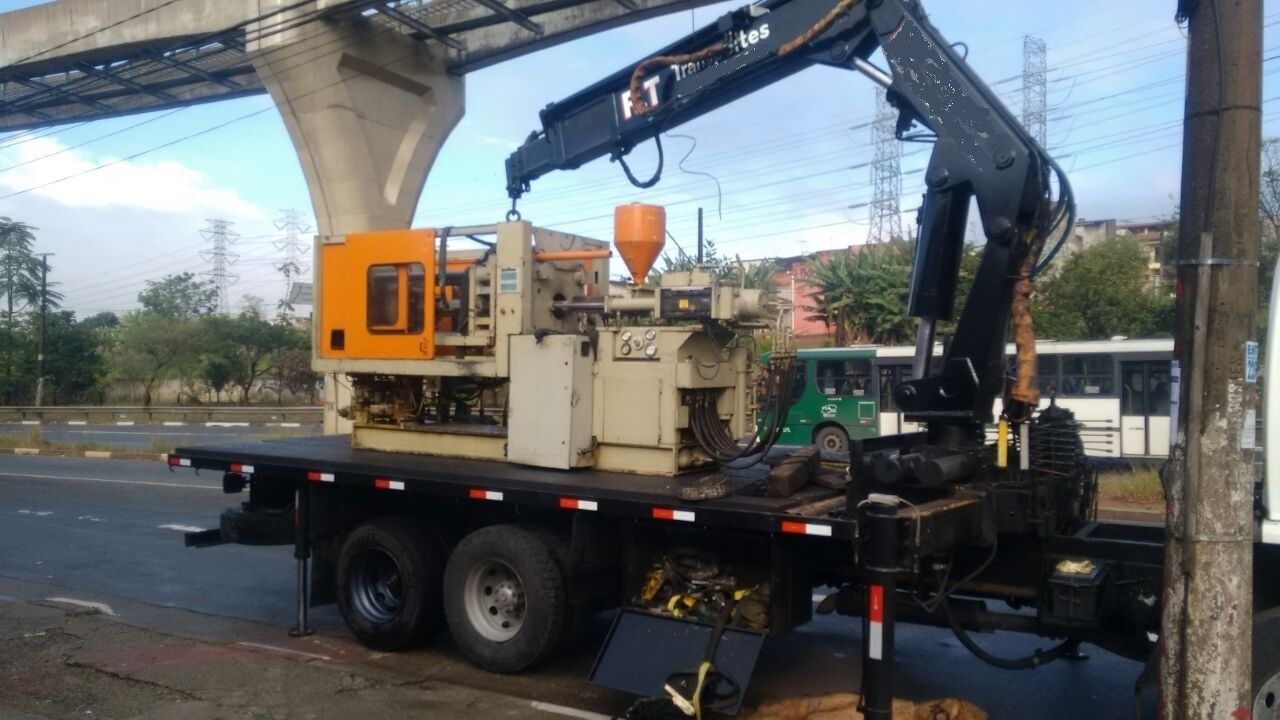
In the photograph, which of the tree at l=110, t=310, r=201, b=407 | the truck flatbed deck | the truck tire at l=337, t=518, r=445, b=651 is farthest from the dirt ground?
the tree at l=110, t=310, r=201, b=407

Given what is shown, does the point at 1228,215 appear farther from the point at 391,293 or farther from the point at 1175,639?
the point at 391,293

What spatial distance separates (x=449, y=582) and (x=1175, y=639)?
4595mm

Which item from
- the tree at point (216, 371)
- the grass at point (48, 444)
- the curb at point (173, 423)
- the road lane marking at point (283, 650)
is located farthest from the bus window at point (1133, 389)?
the tree at point (216, 371)

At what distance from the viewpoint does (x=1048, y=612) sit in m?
5.47

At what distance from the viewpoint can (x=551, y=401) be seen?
7.32m

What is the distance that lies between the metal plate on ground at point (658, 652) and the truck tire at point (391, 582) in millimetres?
1846

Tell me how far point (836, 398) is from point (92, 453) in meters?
17.9

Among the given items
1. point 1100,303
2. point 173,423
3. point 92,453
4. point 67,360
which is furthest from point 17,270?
point 1100,303

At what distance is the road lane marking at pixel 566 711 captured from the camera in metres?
6.26

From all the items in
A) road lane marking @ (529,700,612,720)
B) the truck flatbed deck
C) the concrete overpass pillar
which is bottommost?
road lane marking @ (529,700,612,720)

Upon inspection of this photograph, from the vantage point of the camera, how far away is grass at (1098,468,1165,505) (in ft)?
45.3

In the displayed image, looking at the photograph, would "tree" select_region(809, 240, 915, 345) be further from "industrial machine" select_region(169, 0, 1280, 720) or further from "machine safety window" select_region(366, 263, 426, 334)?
"machine safety window" select_region(366, 263, 426, 334)

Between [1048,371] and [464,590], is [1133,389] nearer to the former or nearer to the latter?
[1048,371]

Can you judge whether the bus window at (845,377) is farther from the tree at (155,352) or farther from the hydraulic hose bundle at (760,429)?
the tree at (155,352)
